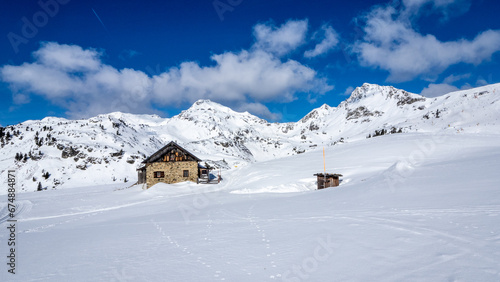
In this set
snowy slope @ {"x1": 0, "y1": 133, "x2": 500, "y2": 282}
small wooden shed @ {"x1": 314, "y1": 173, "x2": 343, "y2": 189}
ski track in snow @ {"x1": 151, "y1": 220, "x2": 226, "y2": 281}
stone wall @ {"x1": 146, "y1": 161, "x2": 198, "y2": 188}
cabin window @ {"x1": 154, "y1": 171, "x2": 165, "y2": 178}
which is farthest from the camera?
cabin window @ {"x1": 154, "y1": 171, "x2": 165, "y2": 178}

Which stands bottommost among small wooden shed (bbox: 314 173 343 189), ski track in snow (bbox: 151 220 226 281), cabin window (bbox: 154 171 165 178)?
ski track in snow (bbox: 151 220 226 281)

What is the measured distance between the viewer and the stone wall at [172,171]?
117 feet

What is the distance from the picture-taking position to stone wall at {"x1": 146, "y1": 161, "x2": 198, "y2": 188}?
3566cm

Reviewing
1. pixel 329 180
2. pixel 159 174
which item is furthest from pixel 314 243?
pixel 159 174

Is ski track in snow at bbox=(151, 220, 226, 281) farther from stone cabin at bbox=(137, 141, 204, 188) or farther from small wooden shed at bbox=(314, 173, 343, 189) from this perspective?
stone cabin at bbox=(137, 141, 204, 188)

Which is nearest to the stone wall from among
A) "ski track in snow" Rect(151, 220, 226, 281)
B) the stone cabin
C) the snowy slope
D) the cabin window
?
the stone cabin

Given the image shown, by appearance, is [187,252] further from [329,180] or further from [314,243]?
[329,180]

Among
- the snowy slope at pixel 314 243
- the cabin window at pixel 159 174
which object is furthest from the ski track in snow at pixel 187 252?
the cabin window at pixel 159 174

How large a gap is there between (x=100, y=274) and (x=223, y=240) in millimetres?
3448

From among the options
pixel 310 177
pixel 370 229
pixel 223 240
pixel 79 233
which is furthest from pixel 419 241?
pixel 310 177

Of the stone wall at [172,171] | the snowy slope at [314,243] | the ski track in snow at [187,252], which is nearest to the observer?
the snowy slope at [314,243]

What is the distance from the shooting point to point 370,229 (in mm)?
7434

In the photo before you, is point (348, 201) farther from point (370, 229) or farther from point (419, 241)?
point (419, 241)

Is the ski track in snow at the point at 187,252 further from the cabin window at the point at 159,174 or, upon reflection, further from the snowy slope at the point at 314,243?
the cabin window at the point at 159,174
